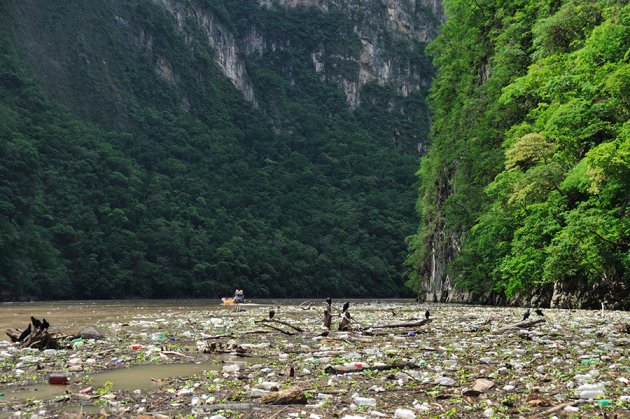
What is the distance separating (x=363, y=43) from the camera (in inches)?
6688

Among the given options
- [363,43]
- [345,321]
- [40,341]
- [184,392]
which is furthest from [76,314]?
[363,43]

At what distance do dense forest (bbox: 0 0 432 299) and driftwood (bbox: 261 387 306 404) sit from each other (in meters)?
52.3

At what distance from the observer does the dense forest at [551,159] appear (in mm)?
17031

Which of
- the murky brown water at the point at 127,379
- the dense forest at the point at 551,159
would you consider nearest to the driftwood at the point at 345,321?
the murky brown water at the point at 127,379

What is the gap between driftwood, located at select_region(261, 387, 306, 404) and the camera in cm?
540

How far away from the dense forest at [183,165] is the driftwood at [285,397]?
5225 centimetres

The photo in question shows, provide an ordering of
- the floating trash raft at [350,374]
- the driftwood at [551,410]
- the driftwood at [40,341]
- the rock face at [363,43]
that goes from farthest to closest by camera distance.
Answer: the rock face at [363,43]
the driftwood at [40,341]
the floating trash raft at [350,374]
the driftwood at [551,410]

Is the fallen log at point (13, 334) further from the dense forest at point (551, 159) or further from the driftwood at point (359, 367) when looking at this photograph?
the dense forest at point (551, 159)

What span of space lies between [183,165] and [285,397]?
91.4 m

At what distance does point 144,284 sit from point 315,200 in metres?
50.0

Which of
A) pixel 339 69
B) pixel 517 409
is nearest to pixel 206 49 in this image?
pixel 339 69

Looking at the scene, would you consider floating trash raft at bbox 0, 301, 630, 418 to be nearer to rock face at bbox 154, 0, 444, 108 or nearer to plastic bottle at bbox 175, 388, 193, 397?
plastic bottle at bbox 175, 388, 193, 397

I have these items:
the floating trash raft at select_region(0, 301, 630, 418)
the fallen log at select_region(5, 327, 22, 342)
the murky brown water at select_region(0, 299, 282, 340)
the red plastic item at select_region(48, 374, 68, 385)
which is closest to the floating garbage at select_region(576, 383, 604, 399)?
the floating trash raft at select_region(0, 301, 630, 418)

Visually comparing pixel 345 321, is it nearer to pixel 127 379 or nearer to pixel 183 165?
pixel 127 379
